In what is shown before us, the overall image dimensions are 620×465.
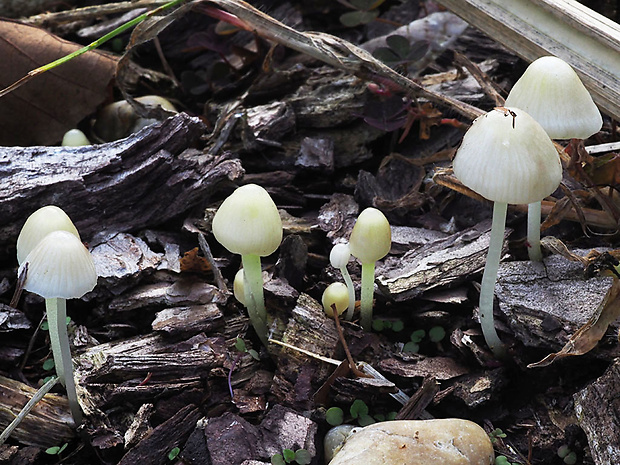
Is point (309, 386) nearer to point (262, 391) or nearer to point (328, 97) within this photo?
point (262, 391)

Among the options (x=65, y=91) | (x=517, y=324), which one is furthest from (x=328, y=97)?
(x=517, y=324)

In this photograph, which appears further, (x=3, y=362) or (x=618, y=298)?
(x=3, y=362)

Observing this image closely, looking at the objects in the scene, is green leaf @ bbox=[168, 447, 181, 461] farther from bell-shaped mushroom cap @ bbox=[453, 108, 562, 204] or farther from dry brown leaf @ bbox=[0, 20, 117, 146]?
dry brown leaf @ bbox=[0, 20, 117, 146]

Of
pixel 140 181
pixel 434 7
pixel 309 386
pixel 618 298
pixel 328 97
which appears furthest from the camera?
pixel 434 7

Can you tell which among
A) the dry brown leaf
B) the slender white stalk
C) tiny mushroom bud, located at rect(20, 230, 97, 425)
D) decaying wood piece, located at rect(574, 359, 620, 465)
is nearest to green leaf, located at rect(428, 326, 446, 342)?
the slender white stalk

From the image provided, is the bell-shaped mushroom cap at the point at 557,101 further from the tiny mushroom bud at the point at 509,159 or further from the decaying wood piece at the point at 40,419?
the decaying wood piece at the point at 40,419
